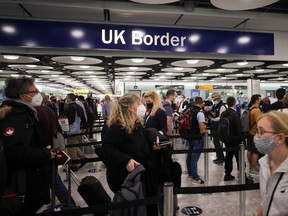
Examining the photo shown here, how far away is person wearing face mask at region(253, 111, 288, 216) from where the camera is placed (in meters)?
1.37

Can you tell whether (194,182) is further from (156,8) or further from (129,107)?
(156,8)

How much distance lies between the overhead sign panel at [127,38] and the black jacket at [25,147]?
8.93ft

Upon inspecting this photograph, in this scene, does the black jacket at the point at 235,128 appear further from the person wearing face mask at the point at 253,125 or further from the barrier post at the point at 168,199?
the barrier post at the point at 168,199

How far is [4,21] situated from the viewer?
4.16m

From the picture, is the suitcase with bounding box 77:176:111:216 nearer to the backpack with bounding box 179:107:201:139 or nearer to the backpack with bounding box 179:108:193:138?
the backpack with bounding box 179:107:201:139

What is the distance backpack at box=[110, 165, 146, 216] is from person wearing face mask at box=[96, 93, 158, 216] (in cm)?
14

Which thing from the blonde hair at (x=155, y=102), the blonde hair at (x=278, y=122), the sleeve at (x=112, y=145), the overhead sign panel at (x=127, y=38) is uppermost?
the overhead sign panel at (x=127, y=38)

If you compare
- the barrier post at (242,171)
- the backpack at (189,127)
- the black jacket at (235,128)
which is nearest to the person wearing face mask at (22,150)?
the barrier post at (242,171)

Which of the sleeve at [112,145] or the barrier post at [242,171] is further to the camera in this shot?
the barrier post at [242,171]

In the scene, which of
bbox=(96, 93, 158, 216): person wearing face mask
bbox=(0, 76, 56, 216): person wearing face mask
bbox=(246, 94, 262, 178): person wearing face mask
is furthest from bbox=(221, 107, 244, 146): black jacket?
bbox=(0, 76, 56, 216): person wearing face mask

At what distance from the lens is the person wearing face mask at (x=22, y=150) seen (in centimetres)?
173

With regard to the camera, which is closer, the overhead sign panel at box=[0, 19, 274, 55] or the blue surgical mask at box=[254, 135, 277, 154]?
the blue surgical mask at box=[254, 135, 277, 154]

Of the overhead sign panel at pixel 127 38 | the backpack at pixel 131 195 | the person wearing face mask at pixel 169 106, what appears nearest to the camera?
the backpack at pixel 131 195

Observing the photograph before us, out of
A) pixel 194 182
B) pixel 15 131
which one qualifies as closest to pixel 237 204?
pixel 194 182
